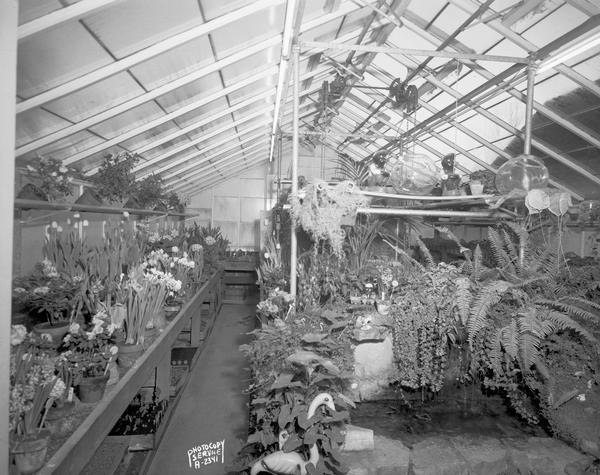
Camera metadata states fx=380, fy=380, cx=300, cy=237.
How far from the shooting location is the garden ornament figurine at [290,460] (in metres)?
2.10

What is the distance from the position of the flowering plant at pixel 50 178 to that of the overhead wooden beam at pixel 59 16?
1363 mm

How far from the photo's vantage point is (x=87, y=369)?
1.86 meters

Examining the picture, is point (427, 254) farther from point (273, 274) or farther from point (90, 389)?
point (90, 389)

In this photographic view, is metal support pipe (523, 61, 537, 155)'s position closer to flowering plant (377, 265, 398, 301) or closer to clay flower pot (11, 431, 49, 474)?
flowering plant (377, 265, 398, 301)

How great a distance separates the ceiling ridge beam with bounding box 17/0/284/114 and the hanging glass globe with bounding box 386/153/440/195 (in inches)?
73.2

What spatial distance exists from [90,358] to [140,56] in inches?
100

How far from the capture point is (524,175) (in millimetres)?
3486

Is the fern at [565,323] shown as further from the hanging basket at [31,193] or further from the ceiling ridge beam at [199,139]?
the ceiling ridge beam at [199,139]

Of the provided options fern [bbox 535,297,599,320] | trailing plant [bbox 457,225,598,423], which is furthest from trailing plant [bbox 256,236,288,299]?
fern [bbox 535,297,599,320]

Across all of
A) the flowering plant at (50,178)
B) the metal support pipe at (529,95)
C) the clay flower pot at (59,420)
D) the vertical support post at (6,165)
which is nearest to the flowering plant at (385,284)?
the metal support pipe at (529,95)

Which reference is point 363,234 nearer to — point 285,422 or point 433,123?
point 285,422

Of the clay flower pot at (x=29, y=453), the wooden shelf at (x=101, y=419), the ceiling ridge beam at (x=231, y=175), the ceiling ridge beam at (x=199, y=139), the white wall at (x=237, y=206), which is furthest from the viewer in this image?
the white wall at (x=237, y=206)

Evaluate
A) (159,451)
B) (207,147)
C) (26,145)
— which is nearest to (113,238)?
(26,145)

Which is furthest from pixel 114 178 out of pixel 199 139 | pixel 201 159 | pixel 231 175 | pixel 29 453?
pixel 231 175
